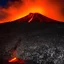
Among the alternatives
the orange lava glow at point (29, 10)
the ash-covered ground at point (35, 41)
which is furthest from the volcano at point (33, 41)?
the orange lava glow at point (29, 10)

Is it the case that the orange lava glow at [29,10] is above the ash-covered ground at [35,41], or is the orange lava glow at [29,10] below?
above

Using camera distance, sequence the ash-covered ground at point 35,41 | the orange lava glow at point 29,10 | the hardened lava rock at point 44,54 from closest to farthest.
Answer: the hardened lava rock at point 44,54 < the ash-covered ground at point 35,41 < the orange lava glow at point 29,10

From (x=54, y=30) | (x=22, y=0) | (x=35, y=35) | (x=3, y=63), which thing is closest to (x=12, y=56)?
(x=3, y=63)

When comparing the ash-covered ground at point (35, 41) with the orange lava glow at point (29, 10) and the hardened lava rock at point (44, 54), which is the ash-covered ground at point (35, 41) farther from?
the orange lava glow at point (29, 10)

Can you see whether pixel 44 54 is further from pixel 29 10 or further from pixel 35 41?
pixel 29 10

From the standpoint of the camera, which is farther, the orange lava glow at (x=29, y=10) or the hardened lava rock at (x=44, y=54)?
the orange lava glow at (x=29, y=10)

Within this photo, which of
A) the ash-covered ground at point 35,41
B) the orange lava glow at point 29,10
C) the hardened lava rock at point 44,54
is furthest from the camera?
the orange lava glow at point 29,10
